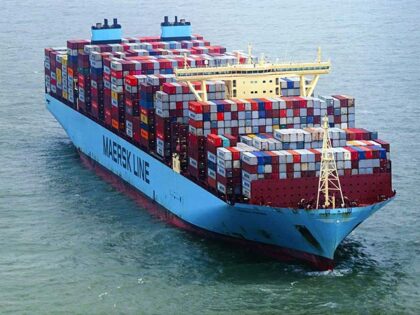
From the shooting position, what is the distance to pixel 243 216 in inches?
3130

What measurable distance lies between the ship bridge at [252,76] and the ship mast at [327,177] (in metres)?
12.6

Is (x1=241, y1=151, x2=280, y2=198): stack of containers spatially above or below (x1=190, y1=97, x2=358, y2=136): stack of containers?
below

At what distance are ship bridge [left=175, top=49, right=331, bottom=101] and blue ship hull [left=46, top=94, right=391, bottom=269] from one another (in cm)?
606

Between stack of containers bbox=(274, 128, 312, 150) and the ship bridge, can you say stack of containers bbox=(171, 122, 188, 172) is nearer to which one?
the ship bridge

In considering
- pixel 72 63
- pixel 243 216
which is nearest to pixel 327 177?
pixel 243 216

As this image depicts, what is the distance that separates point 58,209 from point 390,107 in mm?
38393

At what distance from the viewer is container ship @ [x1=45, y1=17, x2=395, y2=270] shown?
254 feet

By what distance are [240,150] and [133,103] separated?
55.4 ft

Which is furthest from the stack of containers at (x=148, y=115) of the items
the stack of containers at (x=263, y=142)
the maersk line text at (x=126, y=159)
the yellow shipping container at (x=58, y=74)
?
the yellow shipping container at (x=58, y=74)

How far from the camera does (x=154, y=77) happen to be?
93.4 metres

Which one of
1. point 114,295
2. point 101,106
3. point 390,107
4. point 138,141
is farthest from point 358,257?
point 390,107

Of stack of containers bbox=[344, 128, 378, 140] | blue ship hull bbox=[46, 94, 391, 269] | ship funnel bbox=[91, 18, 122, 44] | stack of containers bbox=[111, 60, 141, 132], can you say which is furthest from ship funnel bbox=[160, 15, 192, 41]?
stack of containers bbox=[344, 128, 378, 140]

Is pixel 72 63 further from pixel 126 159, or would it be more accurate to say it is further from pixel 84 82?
pixel 126 159

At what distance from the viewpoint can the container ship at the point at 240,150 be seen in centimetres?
7750
